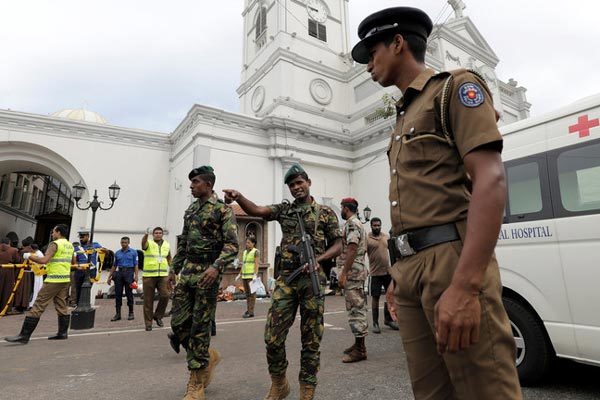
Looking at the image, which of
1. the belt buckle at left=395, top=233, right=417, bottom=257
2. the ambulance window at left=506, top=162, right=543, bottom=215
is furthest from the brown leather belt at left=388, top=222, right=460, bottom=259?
the ambulance window at left=506, top=162, right=543, bottom=215

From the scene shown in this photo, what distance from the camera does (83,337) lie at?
20.9 ft

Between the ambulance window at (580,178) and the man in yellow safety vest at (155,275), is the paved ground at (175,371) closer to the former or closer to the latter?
the man in yellow safety vest at (155,275)

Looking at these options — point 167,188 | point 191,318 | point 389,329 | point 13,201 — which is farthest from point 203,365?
point 13,201

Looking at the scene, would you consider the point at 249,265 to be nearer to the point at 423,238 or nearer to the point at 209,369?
the point at 209,369

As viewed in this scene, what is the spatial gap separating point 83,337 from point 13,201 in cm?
2350

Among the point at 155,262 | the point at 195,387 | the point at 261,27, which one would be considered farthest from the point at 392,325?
the point at 261,27

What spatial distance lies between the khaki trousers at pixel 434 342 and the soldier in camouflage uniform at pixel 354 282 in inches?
118

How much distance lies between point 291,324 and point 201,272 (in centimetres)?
103

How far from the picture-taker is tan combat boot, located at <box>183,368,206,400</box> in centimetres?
310

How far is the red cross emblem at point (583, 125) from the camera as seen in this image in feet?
10.1

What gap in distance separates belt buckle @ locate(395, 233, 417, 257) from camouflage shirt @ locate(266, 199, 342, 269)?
1854mm

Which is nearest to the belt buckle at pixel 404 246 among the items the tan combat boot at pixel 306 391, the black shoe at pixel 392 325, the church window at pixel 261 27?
the tan combat boot at pixel 306 391

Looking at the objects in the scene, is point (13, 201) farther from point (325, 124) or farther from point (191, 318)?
point (191, 318)

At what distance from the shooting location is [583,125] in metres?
3.15
